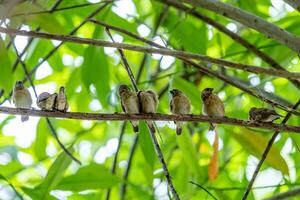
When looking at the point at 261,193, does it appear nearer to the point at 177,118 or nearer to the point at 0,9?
the point at 177,118

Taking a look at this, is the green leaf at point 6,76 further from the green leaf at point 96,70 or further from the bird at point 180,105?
the bird at point 180,105

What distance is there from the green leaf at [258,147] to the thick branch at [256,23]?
44 cm

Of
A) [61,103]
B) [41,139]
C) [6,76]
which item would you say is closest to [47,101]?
[61,103]

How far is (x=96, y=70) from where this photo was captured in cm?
226

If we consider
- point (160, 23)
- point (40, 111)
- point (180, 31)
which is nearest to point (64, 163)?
point (40, 111)

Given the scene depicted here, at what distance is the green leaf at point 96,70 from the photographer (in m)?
2.24

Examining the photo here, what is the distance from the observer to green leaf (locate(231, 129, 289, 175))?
5.86 ft

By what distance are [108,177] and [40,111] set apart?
808 millimetres

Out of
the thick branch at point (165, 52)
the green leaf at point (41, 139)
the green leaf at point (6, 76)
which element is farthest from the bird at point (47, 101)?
the green leaf at point (41, 139)

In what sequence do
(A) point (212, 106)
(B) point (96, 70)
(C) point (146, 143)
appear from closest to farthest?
(A) point (212, 106) → (C) point (146, 143) → (B) point (96, 70)

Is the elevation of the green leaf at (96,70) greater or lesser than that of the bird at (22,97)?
greater

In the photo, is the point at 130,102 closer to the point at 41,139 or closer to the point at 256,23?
the point at 256,23

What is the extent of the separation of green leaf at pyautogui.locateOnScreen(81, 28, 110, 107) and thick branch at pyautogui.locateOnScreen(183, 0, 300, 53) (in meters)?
0.72

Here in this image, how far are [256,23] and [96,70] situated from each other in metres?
0.90
